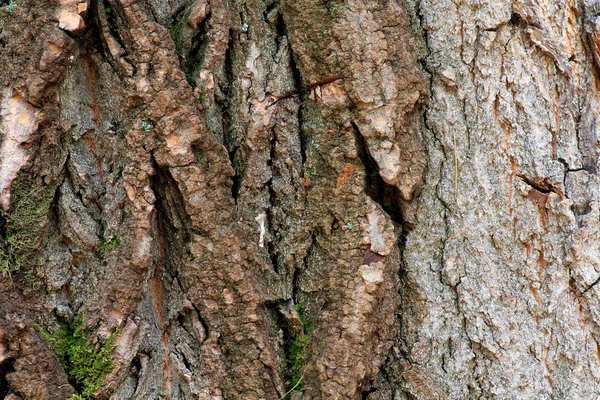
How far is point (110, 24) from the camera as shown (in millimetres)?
2000

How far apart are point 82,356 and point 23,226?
479 millimetres

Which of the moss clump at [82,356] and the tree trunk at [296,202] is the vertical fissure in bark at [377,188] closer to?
the tree trunk at [296,202]

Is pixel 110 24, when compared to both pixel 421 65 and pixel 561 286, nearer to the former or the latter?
pixel 421 65

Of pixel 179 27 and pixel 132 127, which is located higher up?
pixel 179 27

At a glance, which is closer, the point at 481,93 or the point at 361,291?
→ the point at 361,291

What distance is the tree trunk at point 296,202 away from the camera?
194cm

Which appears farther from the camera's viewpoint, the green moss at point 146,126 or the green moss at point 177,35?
the green moss at point 177,35

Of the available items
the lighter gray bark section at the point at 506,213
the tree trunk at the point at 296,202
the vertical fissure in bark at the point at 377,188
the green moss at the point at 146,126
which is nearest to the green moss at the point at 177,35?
the tree trunk at the point at 296,202

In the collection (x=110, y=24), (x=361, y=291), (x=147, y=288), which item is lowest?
(x=147, y=288)

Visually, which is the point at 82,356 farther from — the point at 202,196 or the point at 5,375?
the point at 202,196

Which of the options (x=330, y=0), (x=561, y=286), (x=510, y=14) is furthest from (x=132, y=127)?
(x=561, y=286)

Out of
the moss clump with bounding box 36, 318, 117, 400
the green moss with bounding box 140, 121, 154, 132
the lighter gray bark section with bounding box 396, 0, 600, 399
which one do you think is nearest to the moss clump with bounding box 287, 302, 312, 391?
the lighter gray bark section with bounding box 396, 0, 600, 399

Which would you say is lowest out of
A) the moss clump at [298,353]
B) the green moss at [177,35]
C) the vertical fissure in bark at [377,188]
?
the moss clump at [298,353]

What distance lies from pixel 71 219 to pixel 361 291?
102 cm
